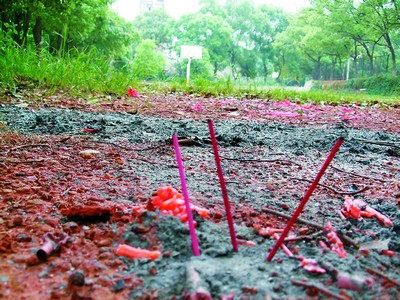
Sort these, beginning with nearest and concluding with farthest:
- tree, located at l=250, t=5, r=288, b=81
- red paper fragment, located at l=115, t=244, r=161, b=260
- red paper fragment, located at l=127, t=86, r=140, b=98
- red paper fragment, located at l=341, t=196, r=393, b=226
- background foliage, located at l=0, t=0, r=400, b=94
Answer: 1. red paper fragment, located at l=115, t=244, r=161, b=260
2. red paper fragment, located at l=341, t=196, r=393, b=226
3. red paper fragment, located at l=127, t=86, r=140, b=98
4. background foliage, located at l=0, t=0, r=400, b=94
5. tree, located at l=250, t=5, r=288, b=81

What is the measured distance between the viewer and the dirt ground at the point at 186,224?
776mm

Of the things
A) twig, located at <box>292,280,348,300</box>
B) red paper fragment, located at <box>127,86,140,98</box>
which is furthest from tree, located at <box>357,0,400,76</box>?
twig, located at <box>292,280,348,300</box>

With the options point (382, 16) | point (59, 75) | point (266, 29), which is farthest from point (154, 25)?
point (59, 75)

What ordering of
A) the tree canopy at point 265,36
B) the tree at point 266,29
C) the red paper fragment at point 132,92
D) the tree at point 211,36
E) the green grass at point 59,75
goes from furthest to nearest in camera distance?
the tree at point 266,29 < the tree at point 211,36 < the tree canopy at point 265,36 < the red paper fragment at point 132,92 < the green grass at point 59,75

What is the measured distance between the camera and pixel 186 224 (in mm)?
979

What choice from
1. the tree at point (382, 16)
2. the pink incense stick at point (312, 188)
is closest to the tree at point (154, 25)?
the tree at point (382, 16)

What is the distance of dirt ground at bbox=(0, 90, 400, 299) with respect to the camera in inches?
30.6

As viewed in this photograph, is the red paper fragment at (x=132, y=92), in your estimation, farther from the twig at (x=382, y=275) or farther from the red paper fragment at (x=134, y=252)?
the twig at (x=382, y=275)

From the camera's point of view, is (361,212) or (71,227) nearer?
(71,227)

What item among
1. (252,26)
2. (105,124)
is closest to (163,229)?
(105,124)

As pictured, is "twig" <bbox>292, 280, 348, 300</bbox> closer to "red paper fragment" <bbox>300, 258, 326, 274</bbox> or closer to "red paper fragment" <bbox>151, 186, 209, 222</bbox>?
"red paper fragment" <bbox>300, 258, 326, 274</bbox>

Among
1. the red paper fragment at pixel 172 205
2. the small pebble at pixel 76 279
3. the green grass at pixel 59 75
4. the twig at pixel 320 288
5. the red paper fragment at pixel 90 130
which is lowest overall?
the small pebble at pixel 76 279

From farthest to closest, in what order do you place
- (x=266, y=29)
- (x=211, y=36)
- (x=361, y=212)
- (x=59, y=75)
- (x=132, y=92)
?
(x=266, y=29) → (x=211, y=36) → (x=132, y=92) → (x=59, y=75) → (x=361, y=212)

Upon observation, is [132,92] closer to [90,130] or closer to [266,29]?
[90,130]
